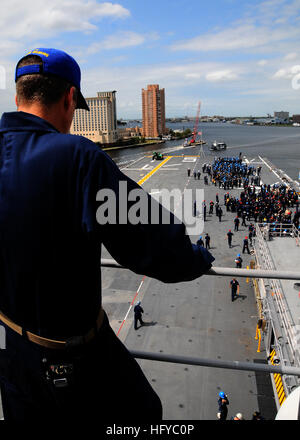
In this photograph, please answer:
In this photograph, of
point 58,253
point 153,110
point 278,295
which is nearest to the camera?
point 58,253

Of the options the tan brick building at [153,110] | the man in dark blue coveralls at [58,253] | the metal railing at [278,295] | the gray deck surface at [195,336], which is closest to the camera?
the man in dark blue coveralls at [58,253]

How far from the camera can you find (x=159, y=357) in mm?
1778

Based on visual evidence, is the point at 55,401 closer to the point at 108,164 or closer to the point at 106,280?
the point at 108,164

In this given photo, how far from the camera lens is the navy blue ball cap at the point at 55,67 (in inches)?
44.6

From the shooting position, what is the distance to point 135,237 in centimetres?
109

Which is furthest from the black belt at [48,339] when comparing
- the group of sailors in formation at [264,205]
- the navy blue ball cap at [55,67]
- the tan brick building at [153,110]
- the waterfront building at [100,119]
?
the tan brick building at [153,110]

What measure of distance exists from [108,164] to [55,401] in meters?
0.79

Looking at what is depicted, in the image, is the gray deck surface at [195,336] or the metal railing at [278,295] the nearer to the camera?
the metal railing at [278,295]

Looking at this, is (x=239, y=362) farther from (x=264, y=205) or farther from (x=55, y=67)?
(x=264, y=205)

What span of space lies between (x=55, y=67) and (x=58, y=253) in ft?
1.96

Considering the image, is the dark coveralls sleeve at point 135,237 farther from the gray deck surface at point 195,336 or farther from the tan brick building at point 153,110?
the tan brick building at point 153,110

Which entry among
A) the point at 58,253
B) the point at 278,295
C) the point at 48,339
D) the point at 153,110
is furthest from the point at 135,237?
the point at 153,110
